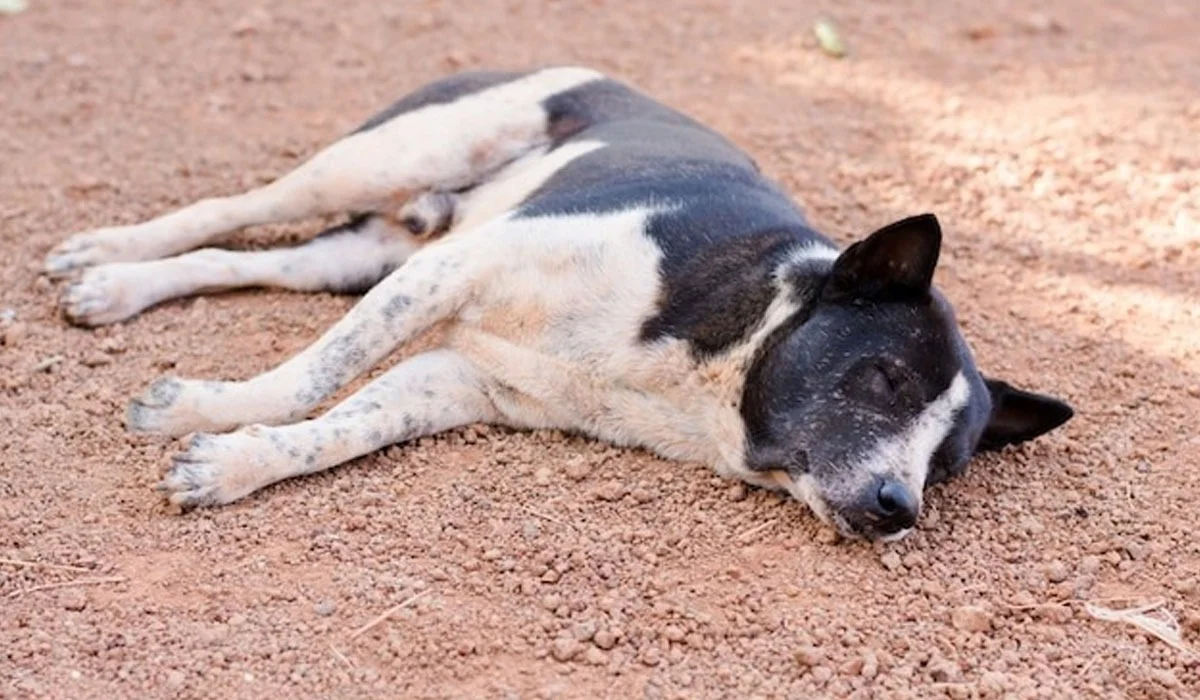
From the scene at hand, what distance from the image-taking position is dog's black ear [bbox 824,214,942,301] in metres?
4.25

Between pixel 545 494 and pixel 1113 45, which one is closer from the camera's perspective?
pixel 545 494

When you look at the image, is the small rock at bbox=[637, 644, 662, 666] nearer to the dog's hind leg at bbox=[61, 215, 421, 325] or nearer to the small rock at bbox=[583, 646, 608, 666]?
the small rock at bbox=[583, 646, 608, 666]

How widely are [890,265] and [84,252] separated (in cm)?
279

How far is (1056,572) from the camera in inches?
165

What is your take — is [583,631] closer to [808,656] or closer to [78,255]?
[808,656]

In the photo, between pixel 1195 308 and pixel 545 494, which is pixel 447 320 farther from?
pixel 1195 308

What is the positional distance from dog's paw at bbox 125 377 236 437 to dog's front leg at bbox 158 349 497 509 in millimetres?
173

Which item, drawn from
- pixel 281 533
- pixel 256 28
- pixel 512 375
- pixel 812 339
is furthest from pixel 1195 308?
pixel 256 28

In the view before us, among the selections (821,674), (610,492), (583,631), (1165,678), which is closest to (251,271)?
(610,492)

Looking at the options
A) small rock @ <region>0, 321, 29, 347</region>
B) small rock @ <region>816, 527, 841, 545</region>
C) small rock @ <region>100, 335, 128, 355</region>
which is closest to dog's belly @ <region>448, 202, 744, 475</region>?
small rock @ <region>816, 527, 841, 545</region>

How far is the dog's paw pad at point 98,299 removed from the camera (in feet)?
17.1

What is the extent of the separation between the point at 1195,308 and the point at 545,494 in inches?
101

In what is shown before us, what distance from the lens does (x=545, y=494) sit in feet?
14.5

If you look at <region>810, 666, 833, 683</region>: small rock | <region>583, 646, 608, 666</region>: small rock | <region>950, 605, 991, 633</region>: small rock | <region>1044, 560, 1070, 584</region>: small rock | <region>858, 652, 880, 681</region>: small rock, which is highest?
<region>583, 646, 608, 666</region>: small rock
